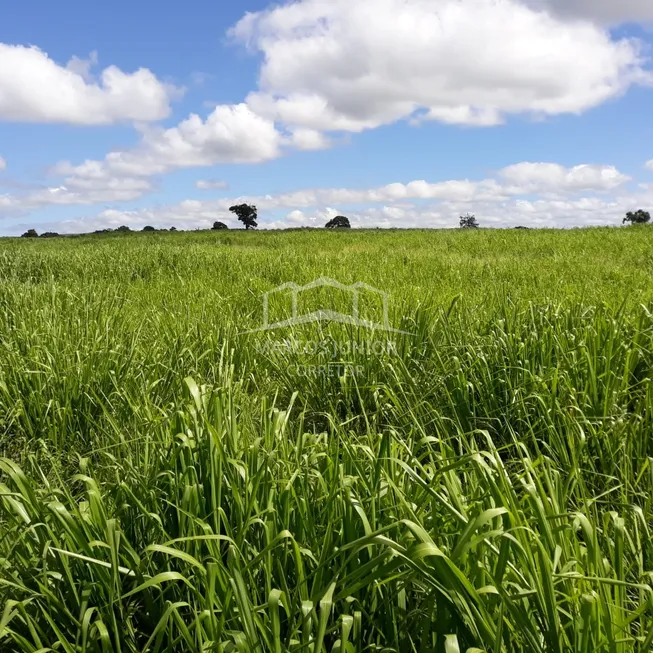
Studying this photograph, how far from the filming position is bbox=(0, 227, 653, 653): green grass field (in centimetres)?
107

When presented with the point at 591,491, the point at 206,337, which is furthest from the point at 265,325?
the point at 591,491

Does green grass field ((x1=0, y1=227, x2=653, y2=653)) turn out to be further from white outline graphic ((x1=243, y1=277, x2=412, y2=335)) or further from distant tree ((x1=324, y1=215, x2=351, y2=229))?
distant tree ((x1=324, y1=215, x2=351, y2=229))

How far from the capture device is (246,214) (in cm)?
5662

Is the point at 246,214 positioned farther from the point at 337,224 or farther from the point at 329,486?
the point at 329,486

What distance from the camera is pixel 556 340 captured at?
2463 millimetres

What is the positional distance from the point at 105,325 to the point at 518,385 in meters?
2.32

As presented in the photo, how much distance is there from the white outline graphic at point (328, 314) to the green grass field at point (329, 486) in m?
0.09

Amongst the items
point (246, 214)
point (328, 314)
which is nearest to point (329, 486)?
point (328, 314)

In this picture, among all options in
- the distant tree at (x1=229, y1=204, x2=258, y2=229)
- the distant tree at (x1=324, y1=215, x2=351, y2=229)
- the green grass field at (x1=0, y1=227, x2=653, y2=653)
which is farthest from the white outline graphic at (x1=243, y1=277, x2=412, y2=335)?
the distant tree at (x1=229, y1=204, x2=258, y2=229)

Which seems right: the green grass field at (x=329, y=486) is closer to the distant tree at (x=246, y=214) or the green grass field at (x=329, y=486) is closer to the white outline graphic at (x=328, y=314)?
the white outline graphic at (x=328, y=314)

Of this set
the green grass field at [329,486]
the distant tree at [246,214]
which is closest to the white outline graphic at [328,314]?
the green grass field at [329,486]

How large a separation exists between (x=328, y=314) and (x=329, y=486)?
2.46 meters

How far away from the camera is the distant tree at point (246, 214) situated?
56406mm

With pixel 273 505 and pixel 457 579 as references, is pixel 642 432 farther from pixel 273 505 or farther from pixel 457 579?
pixel 273 505
